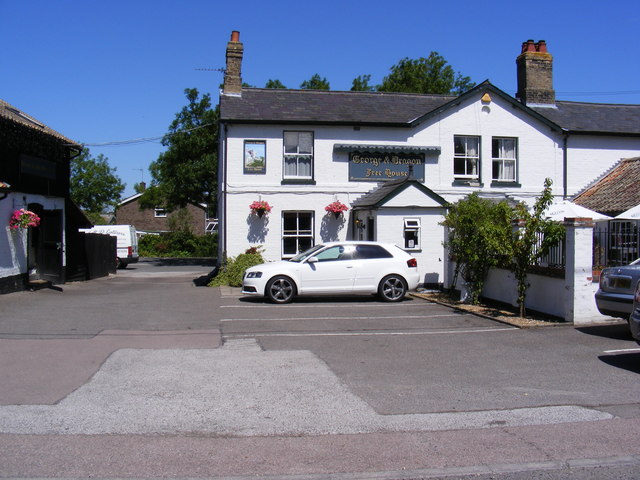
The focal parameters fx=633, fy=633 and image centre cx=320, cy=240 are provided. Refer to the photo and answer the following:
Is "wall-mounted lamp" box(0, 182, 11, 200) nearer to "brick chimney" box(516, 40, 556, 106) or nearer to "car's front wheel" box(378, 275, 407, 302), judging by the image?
"car's front wheel" box(378, 275, 407, 302)

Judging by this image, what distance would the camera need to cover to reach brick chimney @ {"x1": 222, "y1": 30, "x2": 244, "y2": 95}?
74.0ft

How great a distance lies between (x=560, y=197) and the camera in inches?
909

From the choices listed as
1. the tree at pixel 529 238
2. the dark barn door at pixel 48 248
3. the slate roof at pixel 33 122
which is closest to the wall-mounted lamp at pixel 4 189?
the slate roof at pixel 33 122

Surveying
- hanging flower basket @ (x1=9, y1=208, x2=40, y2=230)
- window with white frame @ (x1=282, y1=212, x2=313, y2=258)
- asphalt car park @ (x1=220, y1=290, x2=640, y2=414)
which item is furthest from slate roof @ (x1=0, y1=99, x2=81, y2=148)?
asphalt car park @ (x1=220, y1=290, x2=640, y2=414)

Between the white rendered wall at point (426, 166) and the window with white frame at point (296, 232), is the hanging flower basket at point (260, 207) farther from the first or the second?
the window with white frame at point (296, 232)

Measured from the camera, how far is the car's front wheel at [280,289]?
15.8 m

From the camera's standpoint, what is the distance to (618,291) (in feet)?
34.8

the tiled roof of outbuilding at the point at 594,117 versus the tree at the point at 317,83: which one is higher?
the tree at the point at 317,83

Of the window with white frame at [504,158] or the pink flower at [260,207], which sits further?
the window with white frame at [504,158]

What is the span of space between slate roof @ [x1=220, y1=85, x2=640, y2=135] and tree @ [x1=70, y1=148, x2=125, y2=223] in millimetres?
48013

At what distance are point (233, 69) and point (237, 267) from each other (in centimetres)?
739

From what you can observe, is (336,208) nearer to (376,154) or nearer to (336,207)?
(336,207)

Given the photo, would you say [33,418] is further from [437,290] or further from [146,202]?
[146,202]

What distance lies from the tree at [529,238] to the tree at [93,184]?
59.2m
